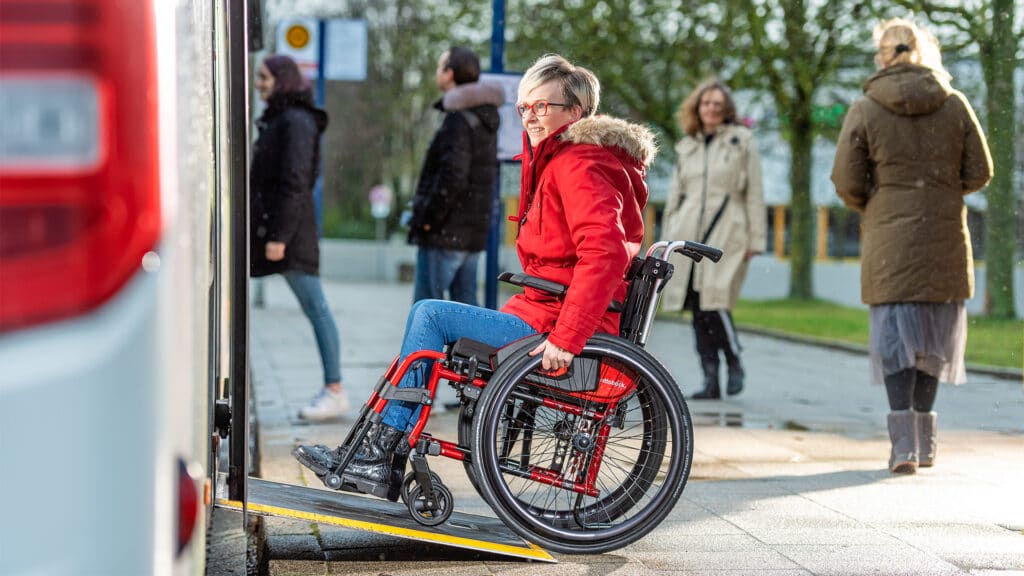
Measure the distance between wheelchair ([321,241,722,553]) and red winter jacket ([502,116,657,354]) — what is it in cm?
10

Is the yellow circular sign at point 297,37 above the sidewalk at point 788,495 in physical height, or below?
above

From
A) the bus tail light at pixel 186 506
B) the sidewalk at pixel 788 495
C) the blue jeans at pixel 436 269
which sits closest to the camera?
the bus tail light at pixel 186 506

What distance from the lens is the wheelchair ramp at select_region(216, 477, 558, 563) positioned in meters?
4.07

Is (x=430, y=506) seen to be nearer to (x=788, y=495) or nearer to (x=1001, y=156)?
(x=788, y=495)

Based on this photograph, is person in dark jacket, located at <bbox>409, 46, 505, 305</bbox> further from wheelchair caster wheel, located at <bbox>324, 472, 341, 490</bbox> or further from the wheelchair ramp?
wheelchair caster wheel, located at <bbox>324, 472, 341, 490</bbox>

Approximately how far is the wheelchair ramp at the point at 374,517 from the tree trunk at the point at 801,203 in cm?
2095

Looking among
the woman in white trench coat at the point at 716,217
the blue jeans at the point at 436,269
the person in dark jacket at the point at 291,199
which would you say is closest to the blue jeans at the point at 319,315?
the person in dark jacket at the point at 291,199

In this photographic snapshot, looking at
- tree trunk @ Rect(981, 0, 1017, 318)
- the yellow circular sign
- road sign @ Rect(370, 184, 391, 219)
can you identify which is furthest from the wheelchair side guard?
road sign @ Rect(370, 184, 391, 219)

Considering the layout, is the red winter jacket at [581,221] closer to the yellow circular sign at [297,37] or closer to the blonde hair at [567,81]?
the blonde hair at [567,81]

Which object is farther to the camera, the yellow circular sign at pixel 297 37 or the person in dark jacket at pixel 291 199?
the yellow circular sign at pixel 297 37

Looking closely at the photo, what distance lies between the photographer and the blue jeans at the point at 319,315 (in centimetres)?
762

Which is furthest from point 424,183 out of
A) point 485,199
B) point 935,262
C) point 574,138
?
point 574,138

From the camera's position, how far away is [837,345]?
1487cm

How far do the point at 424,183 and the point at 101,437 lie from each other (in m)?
6.31
